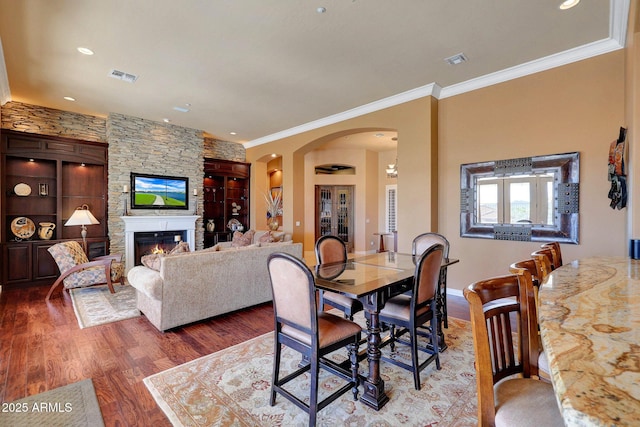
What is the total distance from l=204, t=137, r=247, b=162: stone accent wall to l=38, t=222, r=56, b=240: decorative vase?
11.7 feet

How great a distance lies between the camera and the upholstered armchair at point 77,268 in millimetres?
4445

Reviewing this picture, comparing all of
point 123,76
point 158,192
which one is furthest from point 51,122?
point 123,76

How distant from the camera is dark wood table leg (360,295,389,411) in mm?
2080

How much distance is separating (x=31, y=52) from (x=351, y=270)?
4.76 metres

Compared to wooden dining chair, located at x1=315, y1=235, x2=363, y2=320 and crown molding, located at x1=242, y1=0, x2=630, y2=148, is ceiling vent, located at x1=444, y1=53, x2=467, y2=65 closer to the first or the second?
crown molding, located at x1=242, y1=0, x2=630, y2=148

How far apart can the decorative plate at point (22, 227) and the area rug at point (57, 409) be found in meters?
4.51

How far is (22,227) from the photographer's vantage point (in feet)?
17.1

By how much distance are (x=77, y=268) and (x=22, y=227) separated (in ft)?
6.24

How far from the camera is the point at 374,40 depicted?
339 cm

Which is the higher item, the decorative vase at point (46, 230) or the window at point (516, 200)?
the window at point (516, 200)

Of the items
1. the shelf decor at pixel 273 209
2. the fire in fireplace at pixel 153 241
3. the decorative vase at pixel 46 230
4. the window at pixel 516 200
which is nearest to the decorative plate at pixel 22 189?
the decorative vase at pixel 46 230

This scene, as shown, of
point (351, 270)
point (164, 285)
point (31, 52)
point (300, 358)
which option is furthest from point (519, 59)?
point (31, 52)

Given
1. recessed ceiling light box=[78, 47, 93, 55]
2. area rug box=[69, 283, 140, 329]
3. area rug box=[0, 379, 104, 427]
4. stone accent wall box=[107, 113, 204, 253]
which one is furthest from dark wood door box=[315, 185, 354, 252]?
area rug box=[0, 379, 104, 427]

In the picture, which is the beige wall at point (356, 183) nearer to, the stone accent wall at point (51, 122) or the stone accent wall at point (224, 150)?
the stone accent wall at point (224, 150)
